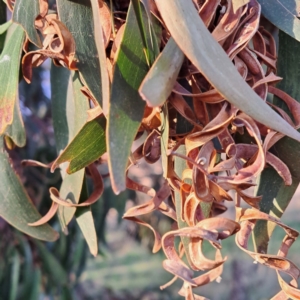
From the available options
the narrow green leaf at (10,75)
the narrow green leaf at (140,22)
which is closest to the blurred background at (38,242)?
the narrow green leaf at (10,75)

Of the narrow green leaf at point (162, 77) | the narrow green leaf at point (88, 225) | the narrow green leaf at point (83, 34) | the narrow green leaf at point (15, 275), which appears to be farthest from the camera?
the narrow green leaf at point (15, 275)

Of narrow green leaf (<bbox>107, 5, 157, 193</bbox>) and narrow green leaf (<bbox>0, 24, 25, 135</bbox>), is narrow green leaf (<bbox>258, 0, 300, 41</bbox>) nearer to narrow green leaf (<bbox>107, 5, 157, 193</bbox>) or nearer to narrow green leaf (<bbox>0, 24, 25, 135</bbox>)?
narrow green leaf (<bbox>107, 5, 157, 193</bbox>)

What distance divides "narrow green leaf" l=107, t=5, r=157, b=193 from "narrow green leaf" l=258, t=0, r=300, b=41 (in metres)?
0.12

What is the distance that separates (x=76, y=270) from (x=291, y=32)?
2.87 ft

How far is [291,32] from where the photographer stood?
0.36 meters

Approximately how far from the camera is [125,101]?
0.89 ft

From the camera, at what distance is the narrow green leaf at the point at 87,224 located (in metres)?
0.46

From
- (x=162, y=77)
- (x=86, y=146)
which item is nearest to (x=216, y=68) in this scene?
(x=162, y=77)

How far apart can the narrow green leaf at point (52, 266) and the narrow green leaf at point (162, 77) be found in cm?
81

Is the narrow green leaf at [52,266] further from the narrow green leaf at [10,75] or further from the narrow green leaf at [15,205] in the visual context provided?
the narrow green leaf at [10,75]

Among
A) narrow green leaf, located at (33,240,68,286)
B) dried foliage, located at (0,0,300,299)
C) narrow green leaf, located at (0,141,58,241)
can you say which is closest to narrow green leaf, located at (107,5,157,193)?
dried foliage, located at (0,0,300,299)

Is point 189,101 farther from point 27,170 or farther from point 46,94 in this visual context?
point 46,94

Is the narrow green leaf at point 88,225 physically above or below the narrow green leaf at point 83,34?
below

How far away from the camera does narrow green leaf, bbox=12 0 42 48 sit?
364 mm
